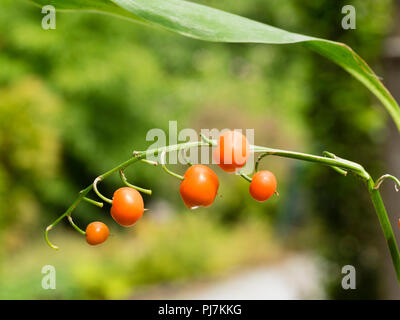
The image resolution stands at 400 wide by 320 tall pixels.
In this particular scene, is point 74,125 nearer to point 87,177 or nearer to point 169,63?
point 87,177

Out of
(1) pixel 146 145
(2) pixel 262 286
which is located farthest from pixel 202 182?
(1) pixel 146 145

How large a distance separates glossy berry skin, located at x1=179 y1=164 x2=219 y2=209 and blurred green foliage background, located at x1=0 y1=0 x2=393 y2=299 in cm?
205

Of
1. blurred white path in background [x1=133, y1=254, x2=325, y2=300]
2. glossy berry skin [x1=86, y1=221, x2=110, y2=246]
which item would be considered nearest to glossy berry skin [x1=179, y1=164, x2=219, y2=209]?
glossy berry skin [x1=86, y1=221, x2=110, y2=246]

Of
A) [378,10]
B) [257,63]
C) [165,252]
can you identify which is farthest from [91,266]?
[257,63]

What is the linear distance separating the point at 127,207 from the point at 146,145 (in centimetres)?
480

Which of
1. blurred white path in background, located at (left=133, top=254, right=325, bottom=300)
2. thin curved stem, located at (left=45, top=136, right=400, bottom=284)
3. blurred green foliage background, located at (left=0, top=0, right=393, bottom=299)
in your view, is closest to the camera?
thin curved stem, located at (left=45, top=136, right=400, bottom=284)

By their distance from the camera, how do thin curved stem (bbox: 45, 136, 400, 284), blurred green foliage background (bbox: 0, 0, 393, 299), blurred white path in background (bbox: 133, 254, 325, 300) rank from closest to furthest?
thin curved stem (bbox: 45, 136, 400, 284) < blurred green foliage background (bbox: 0, 0, 393, 299) < blurred white path in background (bbox: 133, 254, 325, 300)

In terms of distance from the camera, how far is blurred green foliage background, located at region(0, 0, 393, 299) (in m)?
2.74

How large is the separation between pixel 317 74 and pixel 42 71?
3120 mm

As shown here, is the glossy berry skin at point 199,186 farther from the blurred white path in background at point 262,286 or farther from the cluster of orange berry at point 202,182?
the blurred white path in background at point 262,286

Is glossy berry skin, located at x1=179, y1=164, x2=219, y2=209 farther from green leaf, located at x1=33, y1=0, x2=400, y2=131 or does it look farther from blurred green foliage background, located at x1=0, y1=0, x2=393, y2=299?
blurred green foliage background, located at x1=0, y1=0, x2=393, y2=299

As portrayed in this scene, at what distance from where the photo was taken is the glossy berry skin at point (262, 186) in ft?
1.61

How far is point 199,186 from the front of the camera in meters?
0.46
